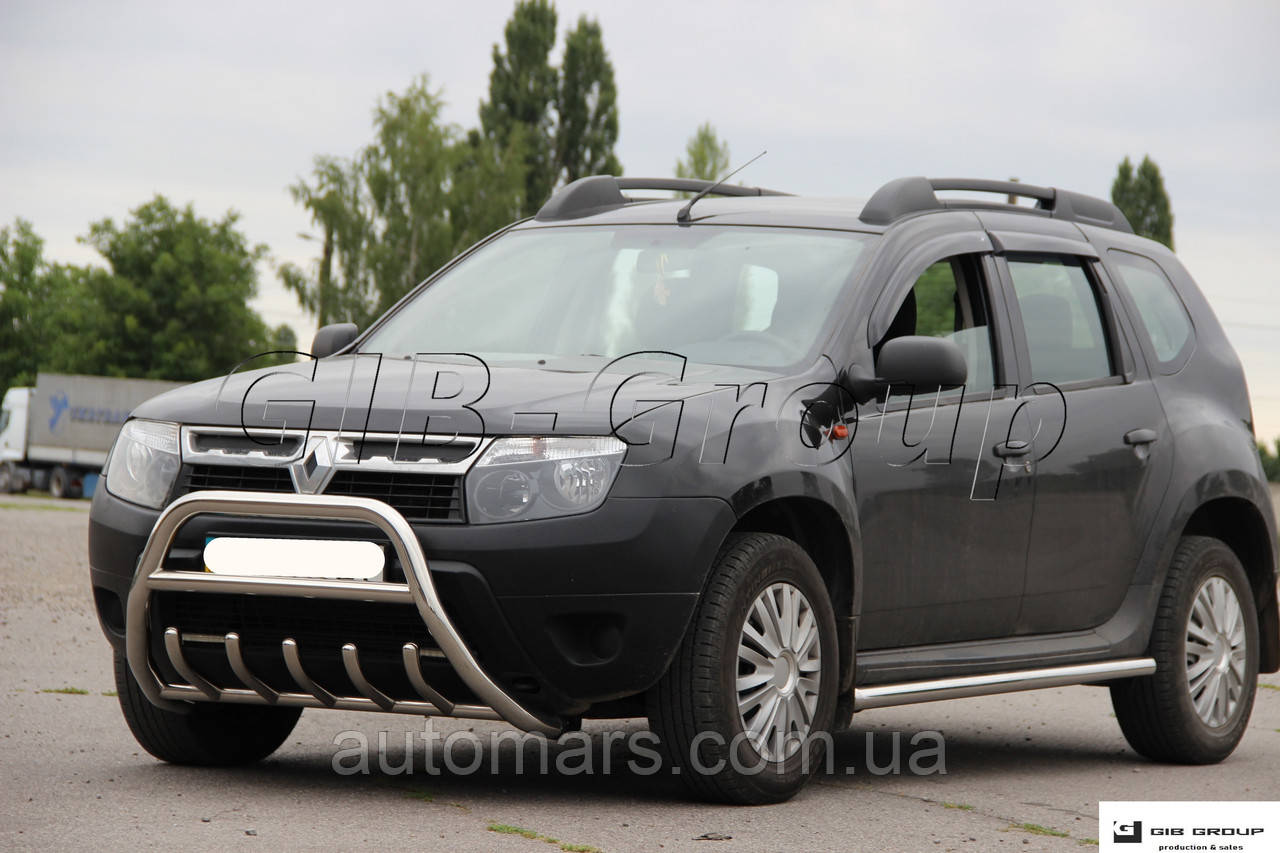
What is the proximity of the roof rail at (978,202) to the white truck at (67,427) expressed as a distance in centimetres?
4917

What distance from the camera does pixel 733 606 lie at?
5613mm

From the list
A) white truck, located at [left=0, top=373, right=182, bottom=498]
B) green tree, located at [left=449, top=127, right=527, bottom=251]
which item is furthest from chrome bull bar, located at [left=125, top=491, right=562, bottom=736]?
green tree, located at [left=449, top=127, right=527, bottom=251]

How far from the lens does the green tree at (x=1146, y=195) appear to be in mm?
84750

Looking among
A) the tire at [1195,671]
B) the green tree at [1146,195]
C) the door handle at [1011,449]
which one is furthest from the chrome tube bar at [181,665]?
the green tree at [1146,195]

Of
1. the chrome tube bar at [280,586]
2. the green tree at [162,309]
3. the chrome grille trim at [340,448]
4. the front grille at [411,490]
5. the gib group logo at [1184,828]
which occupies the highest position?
the green tree at [162,309]

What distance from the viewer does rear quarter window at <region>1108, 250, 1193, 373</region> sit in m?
8.09

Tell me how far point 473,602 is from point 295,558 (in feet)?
1.72

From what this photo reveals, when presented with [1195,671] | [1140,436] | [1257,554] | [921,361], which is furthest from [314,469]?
[1257,554]

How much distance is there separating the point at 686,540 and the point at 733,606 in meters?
0.29

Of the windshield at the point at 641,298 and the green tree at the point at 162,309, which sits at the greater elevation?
the green tree at the point at 162,309

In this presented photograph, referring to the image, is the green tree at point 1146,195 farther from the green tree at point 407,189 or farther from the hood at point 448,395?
the hood at point 448,395

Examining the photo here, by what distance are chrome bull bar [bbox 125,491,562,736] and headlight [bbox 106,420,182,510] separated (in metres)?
0.15

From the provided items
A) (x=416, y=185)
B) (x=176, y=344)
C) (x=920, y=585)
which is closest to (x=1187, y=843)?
(x=920, y=585)

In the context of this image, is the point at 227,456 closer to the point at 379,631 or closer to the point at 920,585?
the point at 379,631
